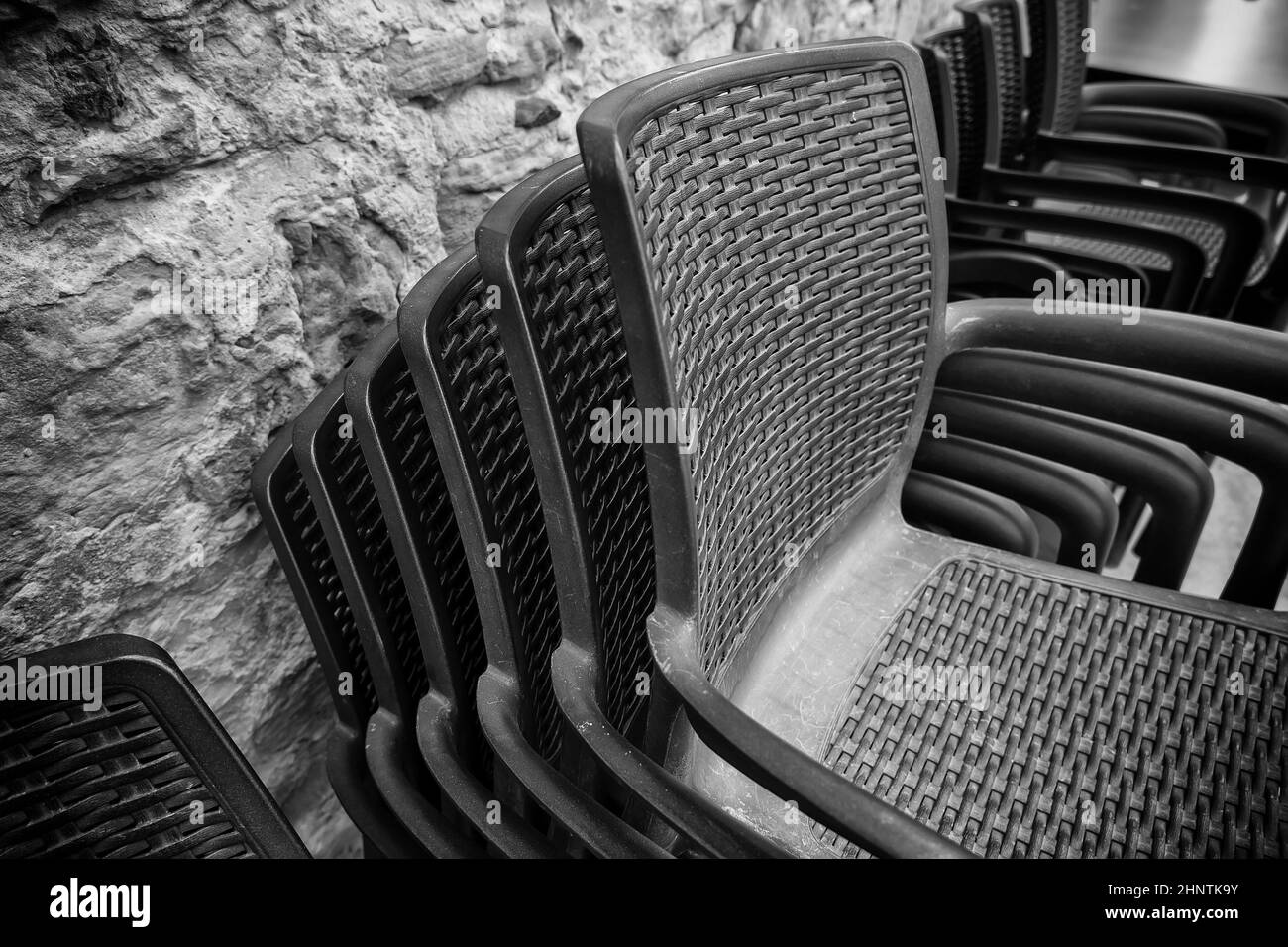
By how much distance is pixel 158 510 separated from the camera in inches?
33.9

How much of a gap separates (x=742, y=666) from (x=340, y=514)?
0.39m

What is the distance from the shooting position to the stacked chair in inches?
24.1

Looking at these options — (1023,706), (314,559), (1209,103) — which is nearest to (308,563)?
(314,559)

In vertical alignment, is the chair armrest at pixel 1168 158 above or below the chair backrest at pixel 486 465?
above

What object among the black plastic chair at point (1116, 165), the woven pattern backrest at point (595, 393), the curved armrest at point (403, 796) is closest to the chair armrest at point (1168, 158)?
the black plastic chair at point (1116, 165)

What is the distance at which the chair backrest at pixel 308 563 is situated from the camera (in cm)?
86

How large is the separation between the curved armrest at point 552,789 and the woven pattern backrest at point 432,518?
10 cm

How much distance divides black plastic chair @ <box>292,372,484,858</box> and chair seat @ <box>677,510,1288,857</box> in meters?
0.24

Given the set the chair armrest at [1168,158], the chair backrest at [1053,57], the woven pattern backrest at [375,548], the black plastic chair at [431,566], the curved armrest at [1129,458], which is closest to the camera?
the black plastic chair at [431,566]

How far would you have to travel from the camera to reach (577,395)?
27.0 inches

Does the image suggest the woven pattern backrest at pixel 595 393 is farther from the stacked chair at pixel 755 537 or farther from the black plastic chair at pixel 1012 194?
the black plastic chair at pixel 1012 194

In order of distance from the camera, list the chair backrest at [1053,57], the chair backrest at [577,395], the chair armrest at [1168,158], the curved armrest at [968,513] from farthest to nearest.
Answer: the chair backrest at [1053,57] → the chair armrest at [1168,158] → the curved armrest at [968,513] → the chair backrest at [577,395]

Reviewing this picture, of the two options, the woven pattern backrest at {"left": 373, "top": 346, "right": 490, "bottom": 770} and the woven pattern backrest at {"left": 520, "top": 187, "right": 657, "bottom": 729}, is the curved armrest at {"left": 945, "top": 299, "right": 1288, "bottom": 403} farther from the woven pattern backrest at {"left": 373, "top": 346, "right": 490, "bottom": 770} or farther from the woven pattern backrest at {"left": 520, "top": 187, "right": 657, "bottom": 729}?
the woven pattern backrest at {"left": 373, "top": 346, "right": 490, "bottom": 770}

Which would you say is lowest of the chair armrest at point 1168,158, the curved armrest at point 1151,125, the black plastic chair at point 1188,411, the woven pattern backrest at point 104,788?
the woven pattern backrest at point 104,788
